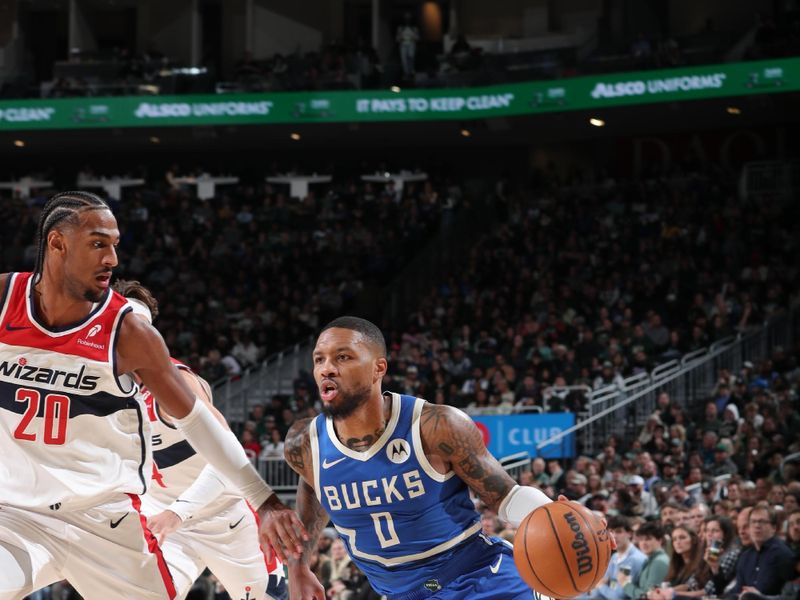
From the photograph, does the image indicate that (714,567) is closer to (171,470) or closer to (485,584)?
(171,470)

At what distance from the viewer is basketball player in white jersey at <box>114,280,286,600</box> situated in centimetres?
704

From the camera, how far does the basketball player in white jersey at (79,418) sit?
499 centimetres

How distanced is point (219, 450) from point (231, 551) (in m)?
2.38

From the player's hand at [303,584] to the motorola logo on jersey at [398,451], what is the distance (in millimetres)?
594

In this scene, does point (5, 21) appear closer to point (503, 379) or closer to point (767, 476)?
point (503, 379)

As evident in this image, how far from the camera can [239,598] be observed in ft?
24.5

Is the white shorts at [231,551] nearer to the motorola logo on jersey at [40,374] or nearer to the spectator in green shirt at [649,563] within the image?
the motorola logo on jersey at [40,374]

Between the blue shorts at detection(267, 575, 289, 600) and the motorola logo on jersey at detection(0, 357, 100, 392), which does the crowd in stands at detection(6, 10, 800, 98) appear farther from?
the motorola logo on jersey at detection(0, 357, 100, 392)

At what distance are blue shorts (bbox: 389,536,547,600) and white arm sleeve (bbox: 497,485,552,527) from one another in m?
0.20

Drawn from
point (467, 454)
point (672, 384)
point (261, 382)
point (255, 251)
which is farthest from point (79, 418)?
point (255, 251)

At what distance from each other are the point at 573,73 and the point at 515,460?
1001cm

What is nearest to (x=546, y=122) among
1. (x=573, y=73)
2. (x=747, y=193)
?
(x=573, y=73)

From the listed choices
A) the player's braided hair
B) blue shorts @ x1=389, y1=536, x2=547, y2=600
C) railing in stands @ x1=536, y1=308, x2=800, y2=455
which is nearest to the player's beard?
blue shorts @ x1=389, y1=536, x2=547, y2=600

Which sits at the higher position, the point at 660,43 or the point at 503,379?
the point at 660,43
